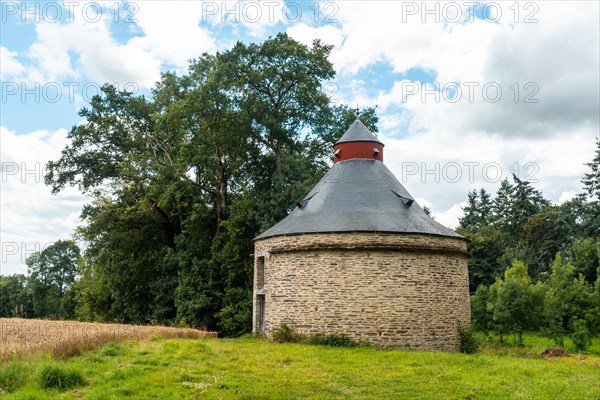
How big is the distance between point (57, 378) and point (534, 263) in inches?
1602

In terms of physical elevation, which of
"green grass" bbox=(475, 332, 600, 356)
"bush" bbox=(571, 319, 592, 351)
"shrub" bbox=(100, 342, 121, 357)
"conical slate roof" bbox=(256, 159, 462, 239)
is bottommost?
"green grass" bbox=(475, 332, 600, 356)

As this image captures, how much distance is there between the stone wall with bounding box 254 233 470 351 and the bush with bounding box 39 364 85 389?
887 cm

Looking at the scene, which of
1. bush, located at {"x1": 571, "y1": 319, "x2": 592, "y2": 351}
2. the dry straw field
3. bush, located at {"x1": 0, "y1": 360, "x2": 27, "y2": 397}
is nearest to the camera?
bush, located at {"x1": 0, "y1": 360, "x2": 27, "y2": 397}

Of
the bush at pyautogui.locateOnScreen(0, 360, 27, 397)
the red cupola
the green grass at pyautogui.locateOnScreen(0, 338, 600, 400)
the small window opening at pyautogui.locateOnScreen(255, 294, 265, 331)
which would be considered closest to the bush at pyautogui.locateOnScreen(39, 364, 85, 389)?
the green grass at pyautogui.locateOnScreen(0, 338, 600, 400)

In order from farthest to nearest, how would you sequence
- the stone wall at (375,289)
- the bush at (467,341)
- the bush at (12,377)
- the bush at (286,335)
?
the bush at (467,341), the bush at (286,335), the stone wall at (375,289), the bush at (12,377)

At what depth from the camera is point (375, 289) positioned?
16547 mm

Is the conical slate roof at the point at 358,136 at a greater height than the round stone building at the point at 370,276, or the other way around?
the conical slate roof at the point at 358,136

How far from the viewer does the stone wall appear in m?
16.5

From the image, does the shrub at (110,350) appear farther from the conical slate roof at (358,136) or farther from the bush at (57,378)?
the conical slate roof at (358,136)

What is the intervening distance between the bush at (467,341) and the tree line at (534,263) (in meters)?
6.89

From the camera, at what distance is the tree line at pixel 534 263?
78.2 ft

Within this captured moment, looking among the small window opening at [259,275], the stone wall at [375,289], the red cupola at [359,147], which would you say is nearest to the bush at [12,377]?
the stone wall at [375,289]

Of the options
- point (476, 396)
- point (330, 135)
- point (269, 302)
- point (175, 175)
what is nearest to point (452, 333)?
point (269, 302)

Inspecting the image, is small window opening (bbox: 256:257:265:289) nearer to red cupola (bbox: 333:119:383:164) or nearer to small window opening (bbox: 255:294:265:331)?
small window opening (bbox: 255:294:265:331)
